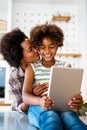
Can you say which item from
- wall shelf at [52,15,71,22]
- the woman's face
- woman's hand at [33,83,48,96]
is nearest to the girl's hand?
woman's hand at [33,83,48,96]

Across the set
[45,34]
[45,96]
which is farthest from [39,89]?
[45,34]

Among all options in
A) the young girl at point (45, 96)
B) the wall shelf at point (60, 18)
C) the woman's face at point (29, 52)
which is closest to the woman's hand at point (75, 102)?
Result: the young girl at point (45, 96)

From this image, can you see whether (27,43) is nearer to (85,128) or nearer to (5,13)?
(85,128)

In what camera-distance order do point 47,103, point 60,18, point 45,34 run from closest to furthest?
point 47,103, point 45,34, point 60,18

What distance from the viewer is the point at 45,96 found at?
918 mm

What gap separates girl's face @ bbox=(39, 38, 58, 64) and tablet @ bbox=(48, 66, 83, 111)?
0.76 ft

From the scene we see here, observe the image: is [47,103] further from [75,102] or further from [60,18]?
[60,18]

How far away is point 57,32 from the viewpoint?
1.19 meters

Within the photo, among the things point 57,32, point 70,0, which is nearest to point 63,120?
point 57,32

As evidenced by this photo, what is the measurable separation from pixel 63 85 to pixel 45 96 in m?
0.08

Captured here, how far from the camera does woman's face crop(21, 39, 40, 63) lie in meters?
1.27

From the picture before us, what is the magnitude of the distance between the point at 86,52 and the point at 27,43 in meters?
1.33

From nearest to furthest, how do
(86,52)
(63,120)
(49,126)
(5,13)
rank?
(49,126) → (63,120) → (86,52) → (5,13)

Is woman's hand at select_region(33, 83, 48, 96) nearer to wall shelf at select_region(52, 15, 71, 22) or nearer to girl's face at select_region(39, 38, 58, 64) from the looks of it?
girl's face at select_region(39, 38, 58, 64)
